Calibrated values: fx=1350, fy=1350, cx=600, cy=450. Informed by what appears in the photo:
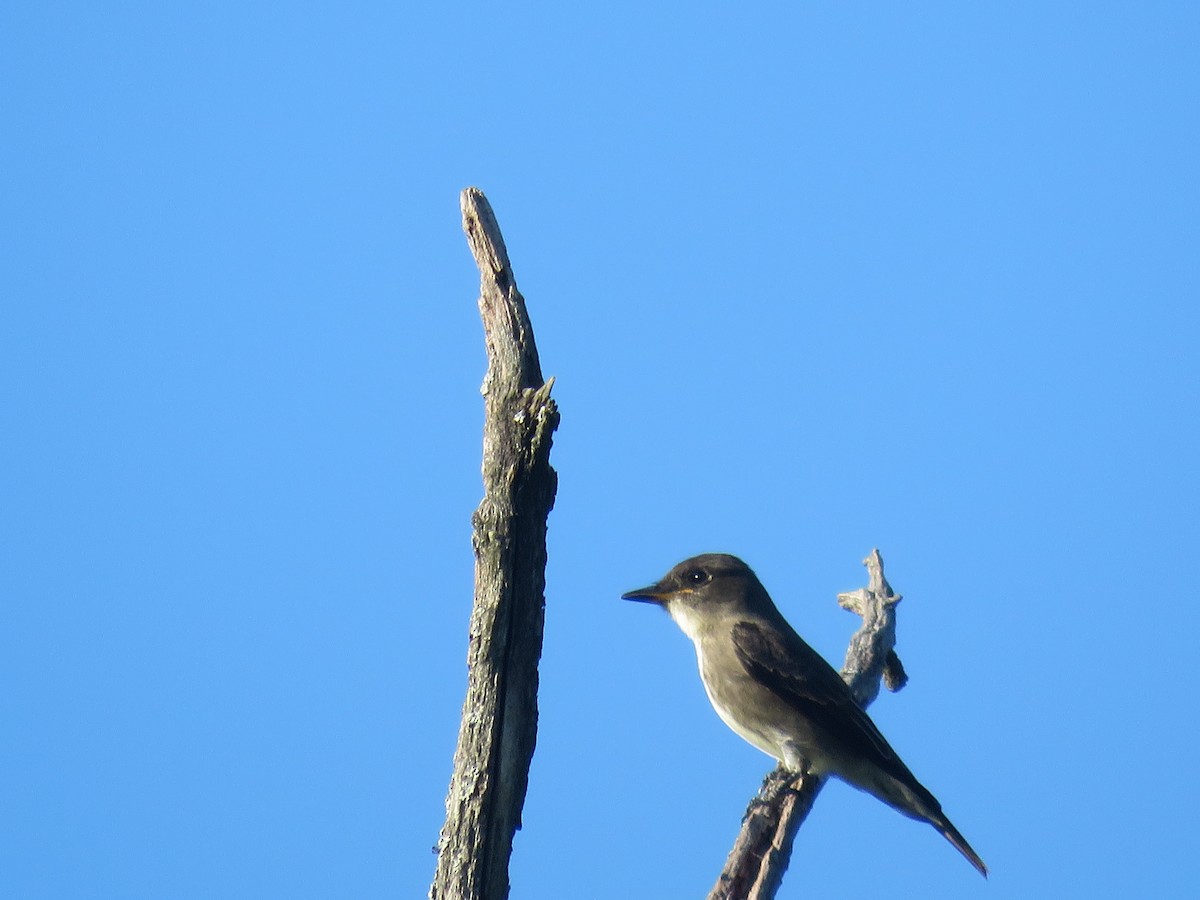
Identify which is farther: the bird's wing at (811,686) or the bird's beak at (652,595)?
the bird's beak at (652,595)

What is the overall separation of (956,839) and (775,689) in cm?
160

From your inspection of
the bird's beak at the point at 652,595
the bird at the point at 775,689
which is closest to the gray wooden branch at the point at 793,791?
the bird at the point at 775,689

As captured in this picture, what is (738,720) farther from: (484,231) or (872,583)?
(484,231)

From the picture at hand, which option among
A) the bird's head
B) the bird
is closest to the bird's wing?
the bird

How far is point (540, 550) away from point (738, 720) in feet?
14.5

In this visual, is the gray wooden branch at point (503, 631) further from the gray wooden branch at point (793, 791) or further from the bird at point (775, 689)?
the bird at point (775, 689)

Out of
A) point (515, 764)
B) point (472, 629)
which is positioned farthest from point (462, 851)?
point (472, 629)

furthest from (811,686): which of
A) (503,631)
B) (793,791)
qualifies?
(503,631)

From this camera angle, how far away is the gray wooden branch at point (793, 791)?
23.5 feet

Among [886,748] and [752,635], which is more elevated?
[752,635]

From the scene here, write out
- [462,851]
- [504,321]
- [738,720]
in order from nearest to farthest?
[462,851]
[504,321]
[738,720]

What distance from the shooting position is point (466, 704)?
5.99m

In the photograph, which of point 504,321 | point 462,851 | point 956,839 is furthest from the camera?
point 956,839

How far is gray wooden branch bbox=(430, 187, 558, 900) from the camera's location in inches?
230
